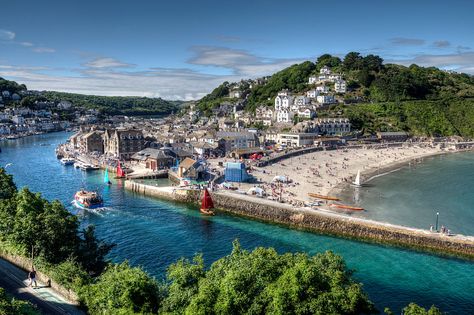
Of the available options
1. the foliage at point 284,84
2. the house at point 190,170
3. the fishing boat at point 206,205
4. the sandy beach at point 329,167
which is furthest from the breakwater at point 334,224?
the foliage at point 284,84

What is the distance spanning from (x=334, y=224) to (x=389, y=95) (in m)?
87.8

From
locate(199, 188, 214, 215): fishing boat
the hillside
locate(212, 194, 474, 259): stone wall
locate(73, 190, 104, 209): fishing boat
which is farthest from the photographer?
the hillside

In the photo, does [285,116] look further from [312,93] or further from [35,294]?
[35,294]

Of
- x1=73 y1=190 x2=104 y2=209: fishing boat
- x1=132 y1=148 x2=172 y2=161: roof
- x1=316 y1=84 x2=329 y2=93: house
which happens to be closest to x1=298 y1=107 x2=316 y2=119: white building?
x1=316 y1=84 x2=329 y2=93: house

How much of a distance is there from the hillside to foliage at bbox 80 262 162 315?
8678cm

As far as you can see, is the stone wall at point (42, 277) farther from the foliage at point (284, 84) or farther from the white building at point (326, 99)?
the foliage at point (284, 84)

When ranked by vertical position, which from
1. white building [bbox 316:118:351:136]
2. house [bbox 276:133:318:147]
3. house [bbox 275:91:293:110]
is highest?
house [bbox 275:91:293:110]

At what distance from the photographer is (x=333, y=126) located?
90.1 meters

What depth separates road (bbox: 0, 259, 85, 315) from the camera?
16391mm

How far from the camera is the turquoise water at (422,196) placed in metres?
36.3

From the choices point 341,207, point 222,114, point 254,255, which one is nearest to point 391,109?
point 222,114

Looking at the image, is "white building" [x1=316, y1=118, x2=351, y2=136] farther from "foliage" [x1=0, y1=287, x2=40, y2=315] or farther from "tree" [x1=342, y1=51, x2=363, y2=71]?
"foliage" [x1=0, y1=287, x2=40, y2=315]

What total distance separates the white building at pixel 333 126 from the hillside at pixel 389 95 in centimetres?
583

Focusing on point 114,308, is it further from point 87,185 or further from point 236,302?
point 87,185
